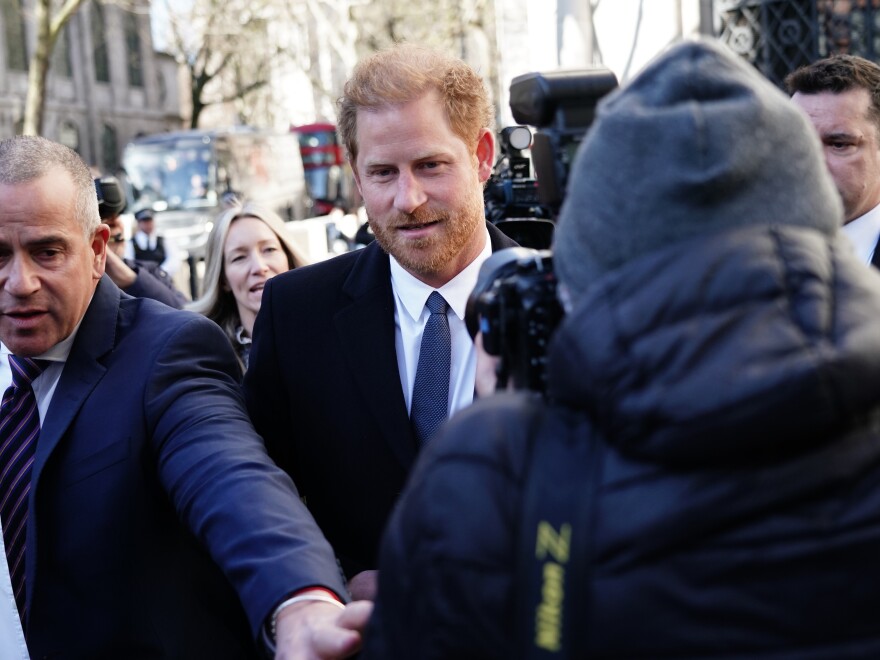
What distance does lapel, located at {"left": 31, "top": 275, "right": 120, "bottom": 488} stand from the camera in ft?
8.05

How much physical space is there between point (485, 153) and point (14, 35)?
123ft

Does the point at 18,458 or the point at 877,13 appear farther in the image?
the point at 877,13

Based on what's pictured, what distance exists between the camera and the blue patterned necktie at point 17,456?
2.46 m

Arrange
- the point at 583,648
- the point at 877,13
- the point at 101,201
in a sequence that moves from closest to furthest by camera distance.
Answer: the point at 583,648
the point at 101,201
the point at 877,13

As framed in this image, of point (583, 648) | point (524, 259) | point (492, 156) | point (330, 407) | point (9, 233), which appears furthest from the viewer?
point (492, 156)

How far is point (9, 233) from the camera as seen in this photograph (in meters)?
2.59

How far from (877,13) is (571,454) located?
804cm

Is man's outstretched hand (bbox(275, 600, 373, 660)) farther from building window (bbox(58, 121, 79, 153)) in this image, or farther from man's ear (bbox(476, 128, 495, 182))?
building window (bbox(58, 121, 79, 153))

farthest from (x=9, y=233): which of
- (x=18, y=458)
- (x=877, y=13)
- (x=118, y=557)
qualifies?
(x=877, y=13)

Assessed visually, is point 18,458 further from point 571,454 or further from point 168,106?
point 168,106

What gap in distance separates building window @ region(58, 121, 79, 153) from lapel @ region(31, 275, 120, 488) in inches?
1593

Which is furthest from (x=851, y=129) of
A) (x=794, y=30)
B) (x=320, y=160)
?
(x=320, y=160)

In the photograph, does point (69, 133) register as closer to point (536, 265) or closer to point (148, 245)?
point (148, 245)

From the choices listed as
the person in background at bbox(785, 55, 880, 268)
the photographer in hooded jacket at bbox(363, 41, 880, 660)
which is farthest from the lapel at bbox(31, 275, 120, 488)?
the person in background at bbox(785, 55, 880, 268)
